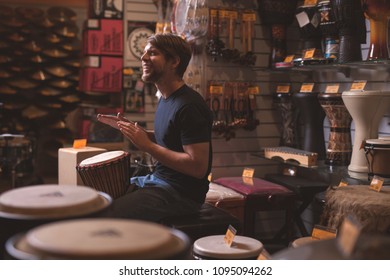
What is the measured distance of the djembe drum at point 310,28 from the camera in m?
4.23

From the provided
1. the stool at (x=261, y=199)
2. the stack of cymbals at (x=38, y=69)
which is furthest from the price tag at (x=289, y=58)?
the stack of cymbals at (x=38, y=69)

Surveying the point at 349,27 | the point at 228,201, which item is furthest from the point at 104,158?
the point at 349,27

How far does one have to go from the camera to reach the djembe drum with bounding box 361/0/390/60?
11.3 feet

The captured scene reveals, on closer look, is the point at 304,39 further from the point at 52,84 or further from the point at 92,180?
the point at 52,84

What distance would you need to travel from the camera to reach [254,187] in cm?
417

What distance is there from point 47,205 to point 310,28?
3329 mm

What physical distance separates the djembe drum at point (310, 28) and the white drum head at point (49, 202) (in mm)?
3051

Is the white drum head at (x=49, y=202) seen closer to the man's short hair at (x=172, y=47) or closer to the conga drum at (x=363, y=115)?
the man's short hair at (x=172, y=47)

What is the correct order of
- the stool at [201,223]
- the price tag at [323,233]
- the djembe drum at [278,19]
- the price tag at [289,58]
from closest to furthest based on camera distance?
the price tag at [323,233] < the stool at [201,223] < the price tag at [289,58] < the djembe drum at [278,19]

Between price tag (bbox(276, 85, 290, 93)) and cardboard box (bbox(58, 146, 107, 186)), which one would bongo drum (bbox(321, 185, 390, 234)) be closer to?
cardboard box (bbox(58, 146, 107, 186))

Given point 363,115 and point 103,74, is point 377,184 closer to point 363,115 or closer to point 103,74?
point 363,115

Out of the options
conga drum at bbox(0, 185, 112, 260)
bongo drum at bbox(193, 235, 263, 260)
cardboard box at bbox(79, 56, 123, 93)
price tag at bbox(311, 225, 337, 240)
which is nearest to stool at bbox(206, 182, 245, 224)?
price tag at bbox(311, 225, 337, 240)

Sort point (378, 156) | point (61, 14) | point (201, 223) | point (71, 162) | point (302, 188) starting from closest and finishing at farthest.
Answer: point (201, 223), point (378, 156), point (71, 162), point (302, 188), point (61, 14)

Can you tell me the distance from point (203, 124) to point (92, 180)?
0.77m
